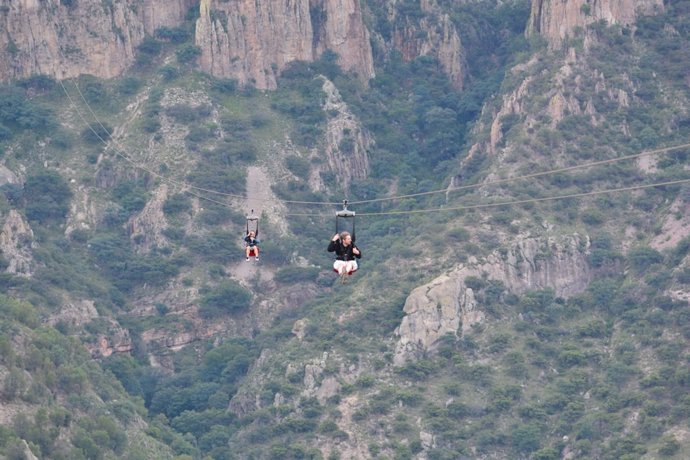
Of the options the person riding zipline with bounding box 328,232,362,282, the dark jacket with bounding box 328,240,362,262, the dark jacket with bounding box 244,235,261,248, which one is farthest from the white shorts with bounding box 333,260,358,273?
the dark jacket with bounding box 244,235,261,248

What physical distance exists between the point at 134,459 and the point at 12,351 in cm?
934

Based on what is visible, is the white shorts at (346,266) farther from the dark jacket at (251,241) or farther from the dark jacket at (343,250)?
the dark jacket at (251,241)

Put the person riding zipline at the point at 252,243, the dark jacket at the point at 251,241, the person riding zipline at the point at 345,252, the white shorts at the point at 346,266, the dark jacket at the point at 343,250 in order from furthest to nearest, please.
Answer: the dark jacket at the point at 251,241 < the person riding zipline at the point at 252,243 < the white shorts at the point at 346,266 < the dark jacket at the point at 343,250 < the person riding zipline at the point at 345,252

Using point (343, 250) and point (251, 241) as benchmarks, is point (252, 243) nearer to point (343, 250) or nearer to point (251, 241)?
point (251, 241)

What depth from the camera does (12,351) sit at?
19925 cm

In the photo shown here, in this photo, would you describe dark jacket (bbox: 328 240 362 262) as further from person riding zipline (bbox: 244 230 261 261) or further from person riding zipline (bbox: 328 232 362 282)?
person riding zipline (bbox: 244 230 261 261)

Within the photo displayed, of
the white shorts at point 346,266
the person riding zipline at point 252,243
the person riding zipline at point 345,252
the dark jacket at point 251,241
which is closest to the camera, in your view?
the person riding zipline at point 345,252

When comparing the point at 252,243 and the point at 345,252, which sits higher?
the point at 345,252

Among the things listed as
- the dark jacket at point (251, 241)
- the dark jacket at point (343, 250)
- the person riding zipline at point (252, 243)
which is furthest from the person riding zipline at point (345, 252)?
the dark jacket at point (251, 241)

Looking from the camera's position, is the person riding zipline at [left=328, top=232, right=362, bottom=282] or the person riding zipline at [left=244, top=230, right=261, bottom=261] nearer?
the person riding zipline at [left=328, top=232, right=362, bottom=282]

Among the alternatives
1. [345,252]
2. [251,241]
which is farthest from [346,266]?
[251,241]

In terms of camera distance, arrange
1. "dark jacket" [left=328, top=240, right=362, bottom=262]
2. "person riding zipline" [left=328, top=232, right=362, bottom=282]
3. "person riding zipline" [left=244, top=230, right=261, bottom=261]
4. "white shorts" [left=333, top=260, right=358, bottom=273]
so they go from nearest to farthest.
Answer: "person riding zipline" [left=328, top=232, right=362, bottom=282]
"dark jacket" [left=328, top=240, right=362, bottom=262]
"white shorts" [left=333, top=260, right=358, bottom=273]
"person riding zipline" [left=244, top=230, right=261, bottom=261]

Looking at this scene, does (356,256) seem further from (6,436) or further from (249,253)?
(6,436)

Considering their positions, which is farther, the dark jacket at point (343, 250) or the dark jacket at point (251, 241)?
the dark jacket at point (251, 241)
